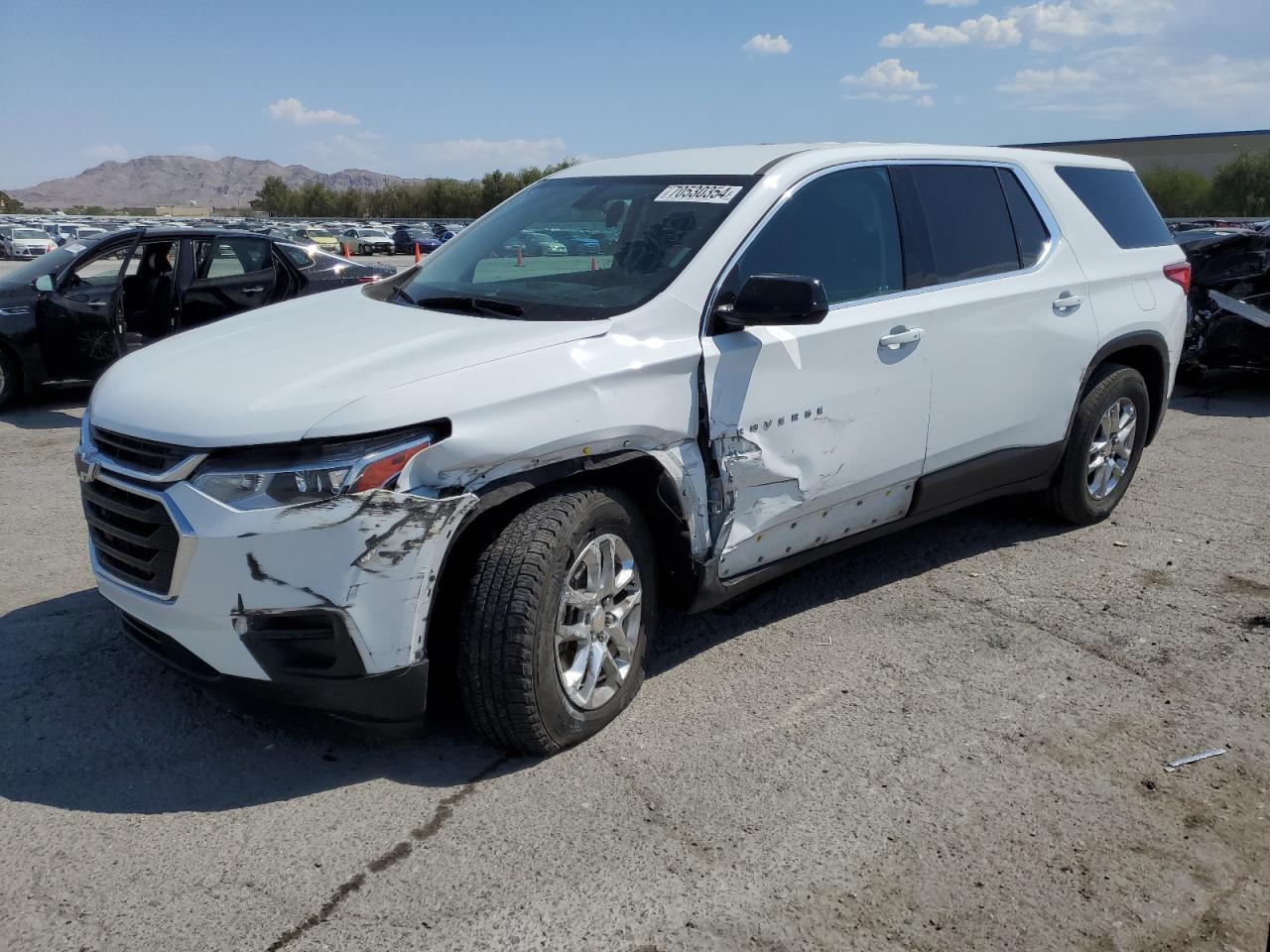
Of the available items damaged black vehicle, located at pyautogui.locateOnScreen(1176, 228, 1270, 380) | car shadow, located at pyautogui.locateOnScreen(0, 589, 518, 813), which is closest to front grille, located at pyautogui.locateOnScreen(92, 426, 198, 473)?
car shadow, located at pyautogui.locateOnScreen(0, 589, 518, 813)

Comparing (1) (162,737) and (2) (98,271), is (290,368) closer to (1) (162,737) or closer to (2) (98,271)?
(1) (162,737)

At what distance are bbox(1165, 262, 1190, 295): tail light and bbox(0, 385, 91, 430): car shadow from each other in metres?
7.78

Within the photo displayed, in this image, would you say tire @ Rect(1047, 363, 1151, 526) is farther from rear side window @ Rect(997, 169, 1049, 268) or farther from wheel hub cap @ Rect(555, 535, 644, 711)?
wheel hub cap @ Rect(555, 535, 644, 711)

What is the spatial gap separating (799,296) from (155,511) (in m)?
2.04

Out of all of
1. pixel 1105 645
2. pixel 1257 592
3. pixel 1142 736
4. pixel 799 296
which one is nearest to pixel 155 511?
pixel 799 296

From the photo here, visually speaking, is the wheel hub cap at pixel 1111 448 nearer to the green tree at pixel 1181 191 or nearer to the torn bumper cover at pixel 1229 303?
the torn bumper cover at pixel 1229 303

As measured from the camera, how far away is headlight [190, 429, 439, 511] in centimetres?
276

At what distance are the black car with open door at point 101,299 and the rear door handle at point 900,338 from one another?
6641 mm

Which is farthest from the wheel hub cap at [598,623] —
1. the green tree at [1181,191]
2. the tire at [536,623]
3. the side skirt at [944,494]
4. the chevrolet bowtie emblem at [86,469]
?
the green tree at [1181,191]

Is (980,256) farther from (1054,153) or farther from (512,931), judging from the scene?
(512,931)

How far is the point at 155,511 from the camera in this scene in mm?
2934

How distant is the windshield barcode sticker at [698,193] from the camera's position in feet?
12.4

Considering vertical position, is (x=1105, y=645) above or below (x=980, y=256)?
below

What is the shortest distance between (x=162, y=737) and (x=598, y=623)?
1.49 metres
